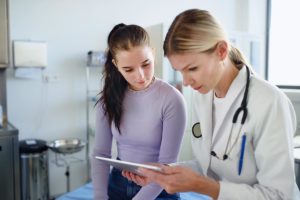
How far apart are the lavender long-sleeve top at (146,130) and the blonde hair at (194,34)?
376mm

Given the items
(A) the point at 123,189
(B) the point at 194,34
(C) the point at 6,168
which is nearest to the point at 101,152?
(A) the point at 123,189

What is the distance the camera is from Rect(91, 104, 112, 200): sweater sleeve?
4.77 feet

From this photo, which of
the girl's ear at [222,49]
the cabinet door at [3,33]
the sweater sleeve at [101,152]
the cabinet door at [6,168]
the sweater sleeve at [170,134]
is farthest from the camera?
the cabinet door at [3,33]

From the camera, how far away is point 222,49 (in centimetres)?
99

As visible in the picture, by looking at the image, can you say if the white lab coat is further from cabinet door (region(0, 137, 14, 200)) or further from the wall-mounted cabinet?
the wall-mounted cabinet

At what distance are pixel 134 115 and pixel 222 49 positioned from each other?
21.9 inches

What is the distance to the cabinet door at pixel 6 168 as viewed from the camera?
2.36 m

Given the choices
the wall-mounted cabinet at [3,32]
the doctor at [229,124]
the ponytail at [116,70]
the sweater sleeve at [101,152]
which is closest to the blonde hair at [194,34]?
the doctor at [229,124]

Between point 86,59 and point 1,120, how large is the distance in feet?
3.38

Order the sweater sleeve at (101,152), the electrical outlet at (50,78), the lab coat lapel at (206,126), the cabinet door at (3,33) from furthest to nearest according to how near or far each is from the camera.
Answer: the electrical outlet at (50,78), the cabinet door at (3,33), the sweater sleeve at (101,152), the lab coat lapel at (206,126)

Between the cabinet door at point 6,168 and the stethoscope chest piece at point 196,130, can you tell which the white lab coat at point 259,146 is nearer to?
the stethoscope chest piece at point 196,130

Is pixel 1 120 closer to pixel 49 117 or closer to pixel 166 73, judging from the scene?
pixel 49 117

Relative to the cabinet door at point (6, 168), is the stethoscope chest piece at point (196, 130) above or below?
above

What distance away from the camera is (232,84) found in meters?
1.04
